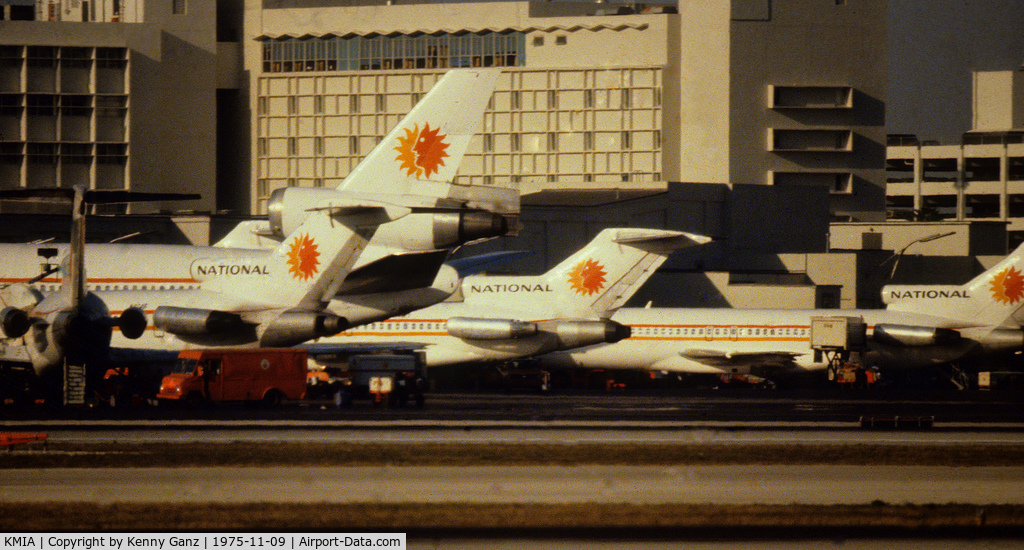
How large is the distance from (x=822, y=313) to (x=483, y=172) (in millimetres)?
81002

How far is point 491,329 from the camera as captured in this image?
179 feet

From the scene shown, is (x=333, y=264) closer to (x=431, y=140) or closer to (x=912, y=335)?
(x=431, y=140)

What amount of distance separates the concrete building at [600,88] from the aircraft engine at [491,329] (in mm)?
81057

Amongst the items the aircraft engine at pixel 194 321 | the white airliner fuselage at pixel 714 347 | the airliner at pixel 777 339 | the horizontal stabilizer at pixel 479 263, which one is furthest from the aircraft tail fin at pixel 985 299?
the aircraft engine at pixel 194 321

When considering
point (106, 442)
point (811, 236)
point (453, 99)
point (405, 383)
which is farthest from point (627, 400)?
point (811, 236)

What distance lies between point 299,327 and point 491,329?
44.5 feet

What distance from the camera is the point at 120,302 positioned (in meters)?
46.4

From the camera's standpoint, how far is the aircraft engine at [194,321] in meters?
43.0

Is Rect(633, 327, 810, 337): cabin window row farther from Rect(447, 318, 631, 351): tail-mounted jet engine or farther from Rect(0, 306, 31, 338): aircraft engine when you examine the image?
Rect(0, 306, 31, 338): aircraft engine

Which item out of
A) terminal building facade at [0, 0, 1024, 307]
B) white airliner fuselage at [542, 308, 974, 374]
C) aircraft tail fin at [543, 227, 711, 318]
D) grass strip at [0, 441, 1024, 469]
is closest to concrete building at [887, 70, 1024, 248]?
terminal building facade at [0, 0, 1024, 307]

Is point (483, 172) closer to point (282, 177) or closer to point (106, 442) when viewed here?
point (282, 177)

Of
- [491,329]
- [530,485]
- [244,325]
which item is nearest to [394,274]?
[244,325]

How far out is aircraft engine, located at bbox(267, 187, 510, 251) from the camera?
35.7 metres

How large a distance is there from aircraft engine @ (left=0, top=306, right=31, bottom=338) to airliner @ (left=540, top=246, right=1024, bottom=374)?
1080 inches
